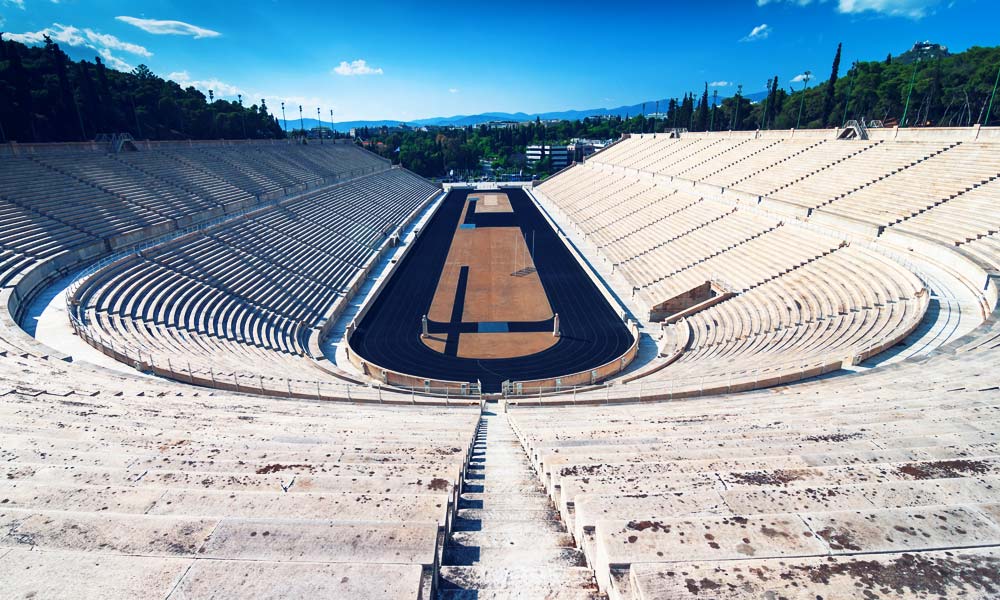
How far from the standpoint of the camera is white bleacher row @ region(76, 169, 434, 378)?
15312mm

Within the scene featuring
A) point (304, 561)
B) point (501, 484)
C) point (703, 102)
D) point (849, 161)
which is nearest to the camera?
point (304, 561)

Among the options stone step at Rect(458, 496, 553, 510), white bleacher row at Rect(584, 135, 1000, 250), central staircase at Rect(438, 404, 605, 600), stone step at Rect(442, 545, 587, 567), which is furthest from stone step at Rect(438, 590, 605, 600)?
white bleacher row at Rect(584, 135, 1000, 250)

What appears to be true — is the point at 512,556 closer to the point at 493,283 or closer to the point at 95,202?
the point at 493,283

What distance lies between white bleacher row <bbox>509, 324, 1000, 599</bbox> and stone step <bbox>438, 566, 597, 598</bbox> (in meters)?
0.20

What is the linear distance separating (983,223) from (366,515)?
26.0 metres

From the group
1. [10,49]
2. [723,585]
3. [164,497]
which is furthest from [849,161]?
[10,49]

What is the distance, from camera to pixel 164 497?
473 cm

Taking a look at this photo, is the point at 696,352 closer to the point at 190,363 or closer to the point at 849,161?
the point at 190,363

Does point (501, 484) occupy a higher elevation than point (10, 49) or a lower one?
lower

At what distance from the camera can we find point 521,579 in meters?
4.10

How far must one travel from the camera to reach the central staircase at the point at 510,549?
155 inches

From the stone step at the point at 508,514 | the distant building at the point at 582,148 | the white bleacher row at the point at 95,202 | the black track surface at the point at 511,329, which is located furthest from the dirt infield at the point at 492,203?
the stone step at the point at 508,514

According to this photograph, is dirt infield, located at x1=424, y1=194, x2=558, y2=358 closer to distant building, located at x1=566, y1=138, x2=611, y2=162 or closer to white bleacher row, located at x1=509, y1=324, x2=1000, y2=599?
white bleacher row, located at x1=509, y1=324, x2=1000, y2=599

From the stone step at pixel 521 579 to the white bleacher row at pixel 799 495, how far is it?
0.67 ft
